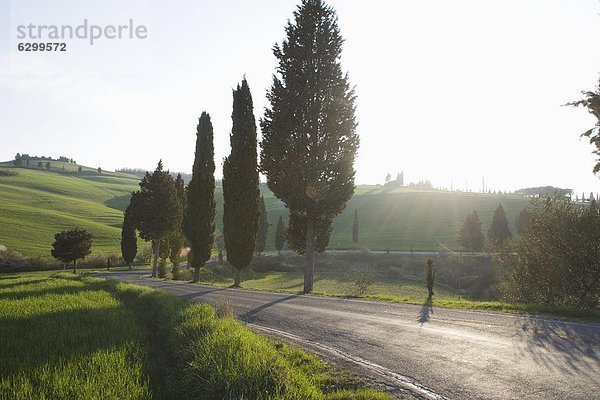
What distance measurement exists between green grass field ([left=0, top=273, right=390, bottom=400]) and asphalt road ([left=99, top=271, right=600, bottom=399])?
1.02m

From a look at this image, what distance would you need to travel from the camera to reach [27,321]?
9680mm

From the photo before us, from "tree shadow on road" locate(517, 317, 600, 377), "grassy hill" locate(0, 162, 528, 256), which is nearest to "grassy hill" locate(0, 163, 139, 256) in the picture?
"grassy hill" locate(0, 162, 528, 256)

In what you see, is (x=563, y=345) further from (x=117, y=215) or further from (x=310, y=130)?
(x=117, y=215)

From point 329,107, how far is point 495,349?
18.6 meters

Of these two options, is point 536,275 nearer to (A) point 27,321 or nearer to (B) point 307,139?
(B) point 307,139

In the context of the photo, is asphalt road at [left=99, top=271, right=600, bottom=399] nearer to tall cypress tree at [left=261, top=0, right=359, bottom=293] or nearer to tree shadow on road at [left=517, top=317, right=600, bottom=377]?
tree shadow on road at [left=517, top=317, right=600, bottom=377]

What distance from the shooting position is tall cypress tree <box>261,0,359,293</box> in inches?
928

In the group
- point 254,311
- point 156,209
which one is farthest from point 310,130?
point 156,209

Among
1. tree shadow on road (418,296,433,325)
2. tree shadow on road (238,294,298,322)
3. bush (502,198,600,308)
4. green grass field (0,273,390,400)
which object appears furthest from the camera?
bush (502,198,600,308)

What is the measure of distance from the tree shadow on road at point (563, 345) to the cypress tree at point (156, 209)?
36159 mm

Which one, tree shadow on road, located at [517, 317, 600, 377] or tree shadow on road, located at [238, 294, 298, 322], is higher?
tree shadow on road, located at [517, 317, 600, 377]

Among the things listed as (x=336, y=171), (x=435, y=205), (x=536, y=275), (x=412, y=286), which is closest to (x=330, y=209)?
(x=336, y=171)

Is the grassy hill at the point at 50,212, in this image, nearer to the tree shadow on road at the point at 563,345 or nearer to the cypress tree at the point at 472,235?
the cypress tree at the point at 472,235

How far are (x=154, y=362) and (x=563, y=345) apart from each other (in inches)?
307
